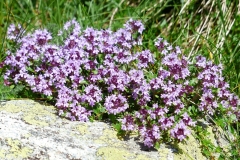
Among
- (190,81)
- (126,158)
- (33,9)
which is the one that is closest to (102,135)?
(126,158)

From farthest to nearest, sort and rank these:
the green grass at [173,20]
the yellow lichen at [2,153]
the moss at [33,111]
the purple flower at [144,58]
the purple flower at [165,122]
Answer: the green grass at [173,20] < the purple flower at [144,58] < the moss at [33,111] < the purple flower at [165,122] < the yellow lichen at [2,153]

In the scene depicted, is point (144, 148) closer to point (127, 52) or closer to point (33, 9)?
point (127, 52)

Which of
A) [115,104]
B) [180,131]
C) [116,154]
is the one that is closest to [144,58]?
[115,104]

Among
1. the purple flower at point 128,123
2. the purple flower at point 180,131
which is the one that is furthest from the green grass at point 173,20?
the purple flower at point 128,123

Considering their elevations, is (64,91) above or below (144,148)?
above

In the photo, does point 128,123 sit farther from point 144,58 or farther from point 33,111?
point 33,111

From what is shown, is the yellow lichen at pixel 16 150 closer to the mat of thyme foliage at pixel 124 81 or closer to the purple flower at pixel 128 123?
the mat of thyme foliage at pixel 124 81

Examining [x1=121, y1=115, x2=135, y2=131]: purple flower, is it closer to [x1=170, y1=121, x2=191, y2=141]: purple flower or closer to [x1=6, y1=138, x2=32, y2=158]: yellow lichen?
[x1=170, y1=121, x2=191, y2=141]: purple flower
